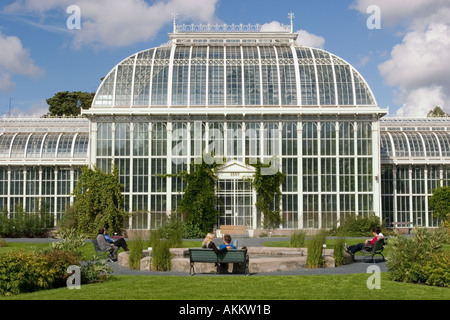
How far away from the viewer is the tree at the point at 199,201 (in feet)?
118

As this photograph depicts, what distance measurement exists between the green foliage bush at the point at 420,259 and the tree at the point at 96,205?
22.6 metres

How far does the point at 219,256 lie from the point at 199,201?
19.1m

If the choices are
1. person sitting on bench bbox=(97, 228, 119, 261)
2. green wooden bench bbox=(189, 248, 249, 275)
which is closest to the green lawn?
green wooden bench bbox=(189, 248, 249, 275)

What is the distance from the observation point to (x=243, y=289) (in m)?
13.6

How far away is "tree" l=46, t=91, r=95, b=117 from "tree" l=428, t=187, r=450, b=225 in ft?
149

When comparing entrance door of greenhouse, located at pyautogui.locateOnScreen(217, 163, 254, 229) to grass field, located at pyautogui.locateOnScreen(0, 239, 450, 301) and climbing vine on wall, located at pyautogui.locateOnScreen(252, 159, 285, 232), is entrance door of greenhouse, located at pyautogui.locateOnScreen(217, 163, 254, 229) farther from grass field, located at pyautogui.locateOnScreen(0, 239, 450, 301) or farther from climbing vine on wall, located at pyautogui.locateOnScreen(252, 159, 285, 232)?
grass field, located at pyautogui.locateOnScreen(0, 239, 450, 301)

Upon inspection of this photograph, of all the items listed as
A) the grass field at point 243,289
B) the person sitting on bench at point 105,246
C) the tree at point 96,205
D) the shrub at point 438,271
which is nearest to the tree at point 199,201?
the tree at point 96,205

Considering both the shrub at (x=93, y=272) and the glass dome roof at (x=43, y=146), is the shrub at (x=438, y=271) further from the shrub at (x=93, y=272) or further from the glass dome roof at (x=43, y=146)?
the glass dome roof at (x=43, y=146)

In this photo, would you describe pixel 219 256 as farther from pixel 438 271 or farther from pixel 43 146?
pixel 43 146

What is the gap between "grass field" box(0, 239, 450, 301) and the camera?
41.6ft

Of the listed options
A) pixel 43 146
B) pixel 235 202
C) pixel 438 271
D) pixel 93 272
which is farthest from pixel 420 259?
pixel 43 146

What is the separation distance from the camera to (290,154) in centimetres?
3797
